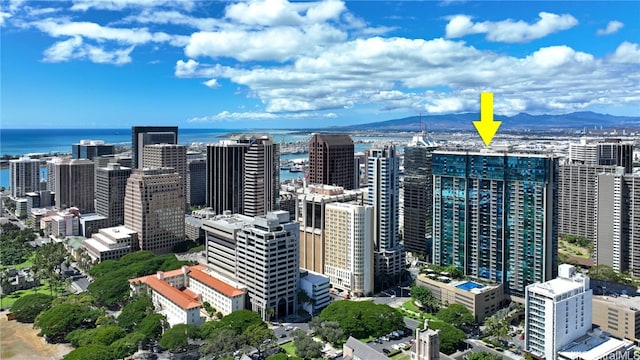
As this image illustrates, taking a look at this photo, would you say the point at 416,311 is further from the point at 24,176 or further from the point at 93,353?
the point at 24,176

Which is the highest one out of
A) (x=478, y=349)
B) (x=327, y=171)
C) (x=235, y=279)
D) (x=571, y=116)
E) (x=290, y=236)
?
(x=571, y=116)

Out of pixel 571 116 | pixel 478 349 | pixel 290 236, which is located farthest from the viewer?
pixel 571 116

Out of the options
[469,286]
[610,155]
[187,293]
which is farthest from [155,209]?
[610,155]

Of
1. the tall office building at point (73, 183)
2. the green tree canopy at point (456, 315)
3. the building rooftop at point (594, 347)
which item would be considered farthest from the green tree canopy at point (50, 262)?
the building rooftop at point (594, 347)

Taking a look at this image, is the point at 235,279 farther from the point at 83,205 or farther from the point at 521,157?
the point at 83,205

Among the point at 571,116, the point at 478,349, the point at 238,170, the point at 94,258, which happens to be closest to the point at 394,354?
the point at 478,349

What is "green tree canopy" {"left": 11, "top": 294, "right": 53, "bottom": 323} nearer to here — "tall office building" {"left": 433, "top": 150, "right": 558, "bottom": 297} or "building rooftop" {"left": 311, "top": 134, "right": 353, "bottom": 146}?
"tall office building" {"left": 433, "top": 150, "right": 558, "bottom": 297}

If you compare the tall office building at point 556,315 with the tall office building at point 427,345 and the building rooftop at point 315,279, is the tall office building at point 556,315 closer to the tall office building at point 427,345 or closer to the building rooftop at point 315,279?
the tall office building at point 427,345
